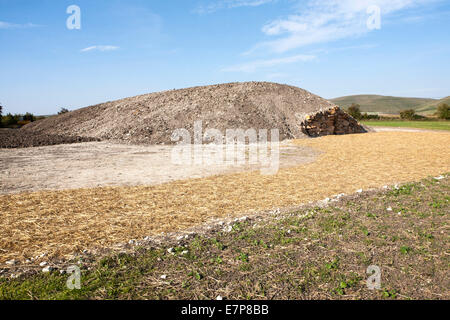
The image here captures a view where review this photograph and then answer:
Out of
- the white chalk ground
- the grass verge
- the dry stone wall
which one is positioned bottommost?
the grass verge

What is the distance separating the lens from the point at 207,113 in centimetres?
2286

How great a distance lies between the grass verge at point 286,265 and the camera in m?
3.08

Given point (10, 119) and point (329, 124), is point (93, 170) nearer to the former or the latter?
point (329, 124)

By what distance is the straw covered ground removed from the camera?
454 centimetres

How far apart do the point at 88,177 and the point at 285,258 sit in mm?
7432

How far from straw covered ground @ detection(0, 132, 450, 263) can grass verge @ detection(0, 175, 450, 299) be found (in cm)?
89

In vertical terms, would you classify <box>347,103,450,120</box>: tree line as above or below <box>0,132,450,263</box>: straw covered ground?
above

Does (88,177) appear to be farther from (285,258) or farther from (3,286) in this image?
(285,258)

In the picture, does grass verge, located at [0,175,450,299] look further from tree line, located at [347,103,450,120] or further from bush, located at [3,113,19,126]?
bush, located at [3,113,19,126]

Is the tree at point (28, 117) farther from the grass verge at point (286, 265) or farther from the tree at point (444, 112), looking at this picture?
the tree at point (444, 112)

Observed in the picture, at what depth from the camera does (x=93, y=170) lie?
10.1 metres

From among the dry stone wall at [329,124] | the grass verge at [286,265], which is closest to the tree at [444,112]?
the dry stone wall at [329,124]

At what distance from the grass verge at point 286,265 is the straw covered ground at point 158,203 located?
2.92ft

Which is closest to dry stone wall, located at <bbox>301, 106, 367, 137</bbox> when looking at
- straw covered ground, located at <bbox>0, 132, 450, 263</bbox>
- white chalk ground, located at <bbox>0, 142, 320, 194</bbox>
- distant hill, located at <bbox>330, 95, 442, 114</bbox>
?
white chalk ground, located at <bbox>0, 142, 320, 194</bbox>
